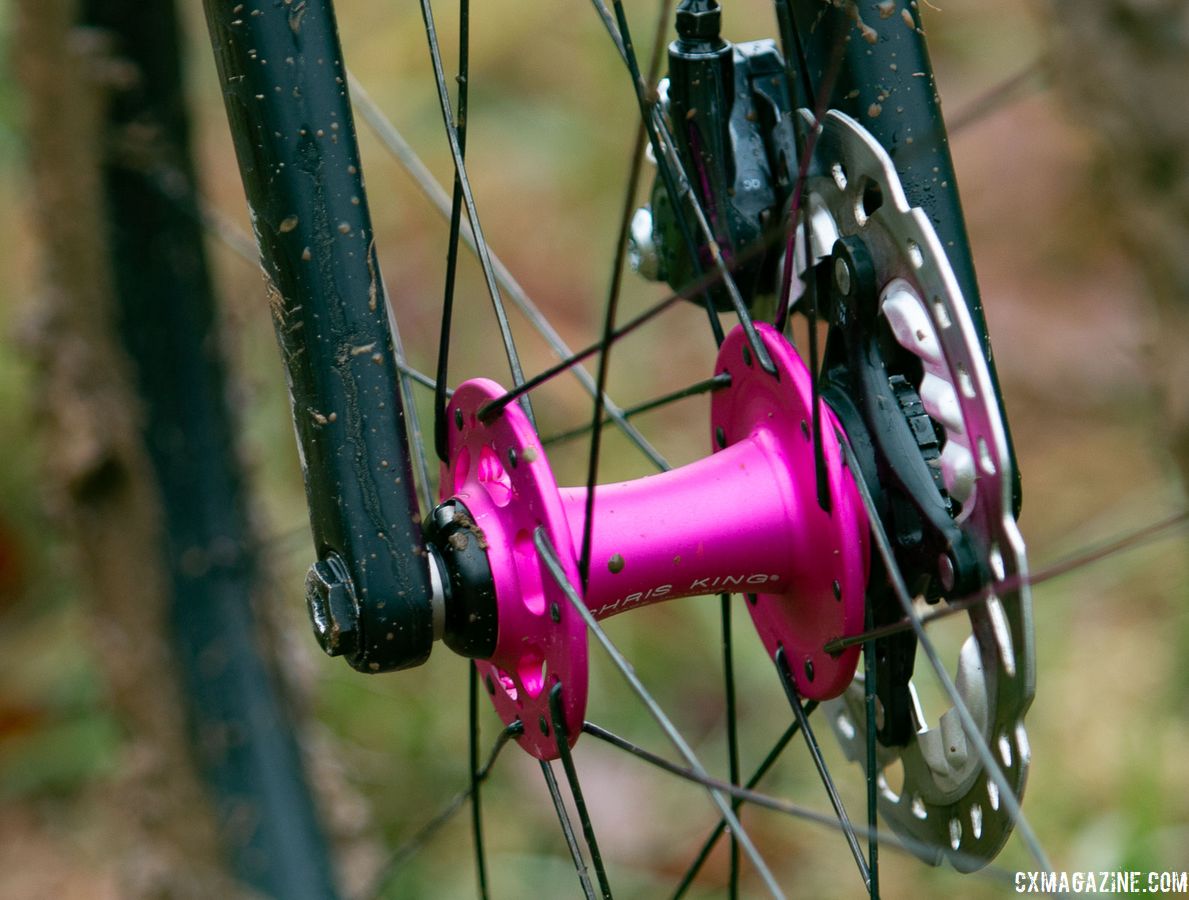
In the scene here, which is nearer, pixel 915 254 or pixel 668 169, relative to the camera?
pixel 915 254

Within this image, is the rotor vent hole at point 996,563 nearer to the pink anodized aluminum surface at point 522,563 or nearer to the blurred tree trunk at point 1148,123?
the pink anodized aluminum surface at point 522,563

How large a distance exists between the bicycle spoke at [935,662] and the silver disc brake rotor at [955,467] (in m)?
0.01

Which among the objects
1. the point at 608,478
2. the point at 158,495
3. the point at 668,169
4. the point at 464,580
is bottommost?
the point at 608,478

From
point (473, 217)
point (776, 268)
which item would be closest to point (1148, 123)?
point (776, 268)

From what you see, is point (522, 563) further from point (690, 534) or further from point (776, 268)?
point (776, 268)

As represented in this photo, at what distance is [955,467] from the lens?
40cm

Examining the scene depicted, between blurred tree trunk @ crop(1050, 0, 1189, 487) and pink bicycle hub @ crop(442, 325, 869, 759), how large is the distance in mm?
442

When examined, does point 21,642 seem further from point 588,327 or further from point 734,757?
point 734,757

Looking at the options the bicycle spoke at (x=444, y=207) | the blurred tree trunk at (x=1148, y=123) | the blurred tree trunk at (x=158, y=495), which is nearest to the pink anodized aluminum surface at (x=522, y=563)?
the bicycle spoke at (x=444, y=207)

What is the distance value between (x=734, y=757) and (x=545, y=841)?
0.83 m

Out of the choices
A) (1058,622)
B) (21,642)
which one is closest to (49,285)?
(21,642)

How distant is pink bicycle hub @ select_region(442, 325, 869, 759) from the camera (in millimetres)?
431

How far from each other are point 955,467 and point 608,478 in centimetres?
112

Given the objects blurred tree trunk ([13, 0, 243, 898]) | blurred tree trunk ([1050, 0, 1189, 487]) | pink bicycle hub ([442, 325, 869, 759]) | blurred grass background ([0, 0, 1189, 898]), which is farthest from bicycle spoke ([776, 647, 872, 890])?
blurred tree trunk ([13, 0, 243, 898])
